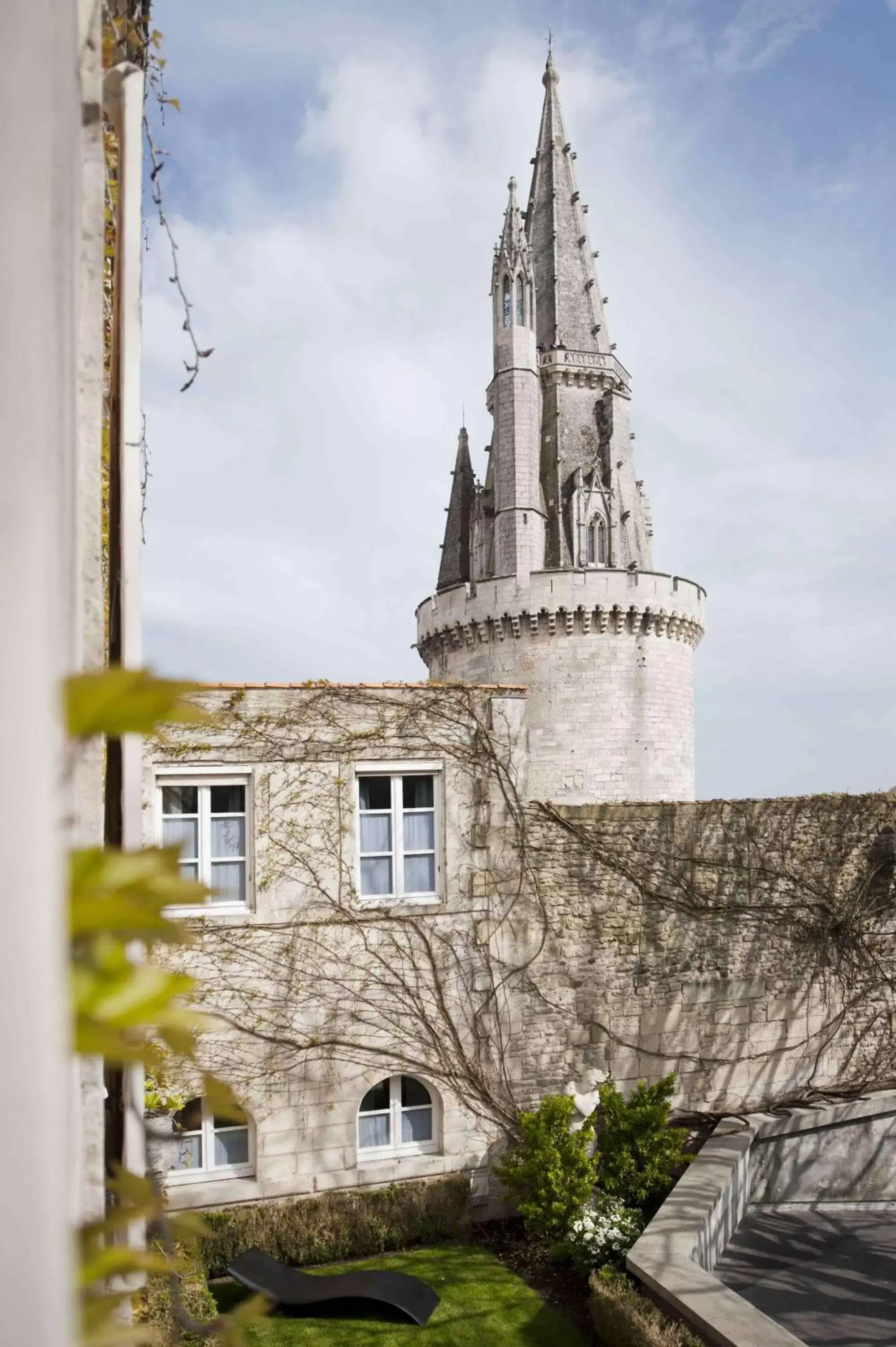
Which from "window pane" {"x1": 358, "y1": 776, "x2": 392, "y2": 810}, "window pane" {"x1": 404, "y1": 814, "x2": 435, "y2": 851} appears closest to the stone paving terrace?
"window pane" {"x1": 404, "y1": 814, "x2": 435, "y2": 851}

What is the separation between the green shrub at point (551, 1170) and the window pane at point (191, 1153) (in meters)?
2.80

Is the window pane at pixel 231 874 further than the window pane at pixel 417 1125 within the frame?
No

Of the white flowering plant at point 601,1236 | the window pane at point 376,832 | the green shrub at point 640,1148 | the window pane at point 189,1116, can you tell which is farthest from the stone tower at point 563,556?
the white flowering plant at point 601,1236

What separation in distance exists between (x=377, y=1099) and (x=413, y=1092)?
381mm

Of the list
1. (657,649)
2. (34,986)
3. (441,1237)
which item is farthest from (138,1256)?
(657,649)

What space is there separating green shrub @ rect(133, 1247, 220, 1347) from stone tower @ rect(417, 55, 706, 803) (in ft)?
54.3

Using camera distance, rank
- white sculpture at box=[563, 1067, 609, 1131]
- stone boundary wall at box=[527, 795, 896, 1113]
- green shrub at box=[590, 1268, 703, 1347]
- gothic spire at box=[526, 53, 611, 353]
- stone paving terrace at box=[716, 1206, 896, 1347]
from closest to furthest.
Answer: green shrub at box=[590, 1268, 703, 1347] → stone paving terrace at box=[716, 1206, 896, 1347] → white sculpture at box=[563, 1067, 609, 1131] → stone boundary wall at box=[527, 795, 896, 1113] → gothic spire at box=[526, 53, 611, 353]

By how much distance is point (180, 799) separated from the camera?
8.95 m

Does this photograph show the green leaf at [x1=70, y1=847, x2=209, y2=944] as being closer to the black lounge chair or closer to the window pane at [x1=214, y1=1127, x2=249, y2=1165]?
the black lounge chair

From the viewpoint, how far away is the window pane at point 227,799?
903 cm

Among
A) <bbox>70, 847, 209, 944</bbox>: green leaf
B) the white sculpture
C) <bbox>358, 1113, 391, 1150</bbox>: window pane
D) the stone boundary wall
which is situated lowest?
<bbox>358, 1113, 391, 1150</bbox>: window pane

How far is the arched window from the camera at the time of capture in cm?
2861

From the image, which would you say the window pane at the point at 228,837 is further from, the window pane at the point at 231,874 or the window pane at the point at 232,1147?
the window pane at the point at 232,1147

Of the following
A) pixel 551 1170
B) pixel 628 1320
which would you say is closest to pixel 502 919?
pixel 551 1170
